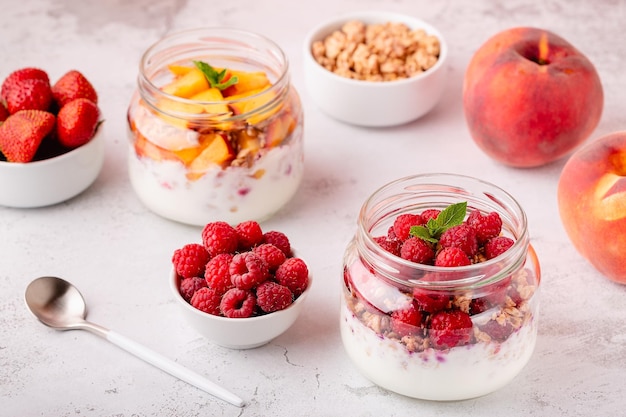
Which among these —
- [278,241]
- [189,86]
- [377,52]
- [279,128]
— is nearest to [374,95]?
[377,52]

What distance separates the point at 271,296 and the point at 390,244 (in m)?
0.19

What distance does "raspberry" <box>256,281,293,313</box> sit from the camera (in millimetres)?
1396

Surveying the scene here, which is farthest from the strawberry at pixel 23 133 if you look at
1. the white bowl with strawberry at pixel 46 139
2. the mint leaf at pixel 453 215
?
the mint leaf at pixel 453 215

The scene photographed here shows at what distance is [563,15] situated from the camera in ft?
8.08

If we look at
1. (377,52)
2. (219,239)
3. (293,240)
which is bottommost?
(293,240)

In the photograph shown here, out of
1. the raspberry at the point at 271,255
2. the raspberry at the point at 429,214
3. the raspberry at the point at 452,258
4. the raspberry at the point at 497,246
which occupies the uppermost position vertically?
the raspberry at the point at 452,258

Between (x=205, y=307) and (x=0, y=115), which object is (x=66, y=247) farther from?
(x=205, y=307)

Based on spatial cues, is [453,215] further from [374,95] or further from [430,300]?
[374,95]

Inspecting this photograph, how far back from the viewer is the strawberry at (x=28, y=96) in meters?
1.77

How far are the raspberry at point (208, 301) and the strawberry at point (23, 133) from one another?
51 centimetres

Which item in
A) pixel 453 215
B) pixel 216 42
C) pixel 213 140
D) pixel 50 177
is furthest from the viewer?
pixel 216 42

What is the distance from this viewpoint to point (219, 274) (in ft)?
4.61

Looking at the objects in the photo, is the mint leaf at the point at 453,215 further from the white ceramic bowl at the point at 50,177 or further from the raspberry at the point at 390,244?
the white ceramic bowl at the point at 50,177

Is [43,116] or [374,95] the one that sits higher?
[43,116]
